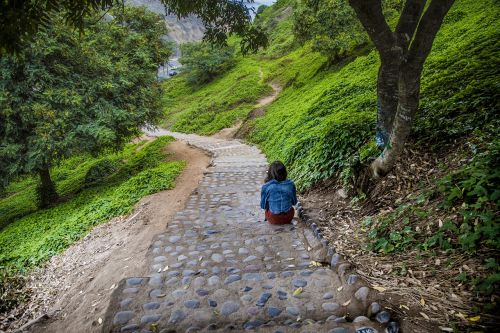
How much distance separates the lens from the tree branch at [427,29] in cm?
400

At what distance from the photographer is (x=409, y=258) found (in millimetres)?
3752

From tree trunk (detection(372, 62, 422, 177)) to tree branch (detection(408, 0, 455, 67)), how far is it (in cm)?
16

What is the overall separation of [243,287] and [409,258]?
1979 millimetres

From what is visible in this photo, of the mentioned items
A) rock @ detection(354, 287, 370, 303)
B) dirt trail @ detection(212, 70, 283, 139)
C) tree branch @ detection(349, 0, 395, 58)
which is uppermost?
tree branch @ detection(349, 0, 395, 58)

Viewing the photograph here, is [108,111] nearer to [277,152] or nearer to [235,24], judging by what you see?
[277,152]

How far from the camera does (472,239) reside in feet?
10.7

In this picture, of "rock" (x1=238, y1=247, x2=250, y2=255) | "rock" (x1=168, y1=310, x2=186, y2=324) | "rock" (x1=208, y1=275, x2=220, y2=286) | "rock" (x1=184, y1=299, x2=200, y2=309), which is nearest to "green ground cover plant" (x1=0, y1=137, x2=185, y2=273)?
"rock" (x1=238, y1=247, x2=250, y2=255)

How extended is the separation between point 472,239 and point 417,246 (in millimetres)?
645

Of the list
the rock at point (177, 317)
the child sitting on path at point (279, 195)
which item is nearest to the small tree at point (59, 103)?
the child sitting on path at point (279, 195)

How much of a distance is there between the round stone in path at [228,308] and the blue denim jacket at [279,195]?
105 inches

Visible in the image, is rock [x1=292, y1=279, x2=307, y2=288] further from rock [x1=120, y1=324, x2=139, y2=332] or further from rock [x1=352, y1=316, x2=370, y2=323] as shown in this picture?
rock [x1=120, y1=324, x2=139, y2=332]

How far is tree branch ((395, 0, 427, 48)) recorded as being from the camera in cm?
454

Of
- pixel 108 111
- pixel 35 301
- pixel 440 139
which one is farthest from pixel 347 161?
pixel 108 111

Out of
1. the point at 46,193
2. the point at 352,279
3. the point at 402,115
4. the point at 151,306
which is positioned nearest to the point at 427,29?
the point at 402,115
